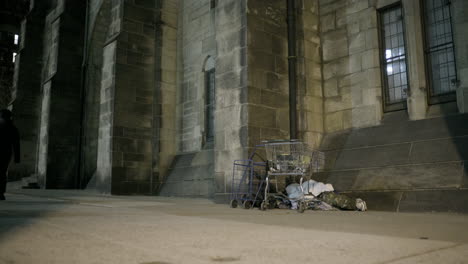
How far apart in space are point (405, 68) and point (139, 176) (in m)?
8.03

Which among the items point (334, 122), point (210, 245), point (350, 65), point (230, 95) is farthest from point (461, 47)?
point (210, 245)

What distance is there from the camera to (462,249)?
2453mm

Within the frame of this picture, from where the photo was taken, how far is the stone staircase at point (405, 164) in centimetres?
609

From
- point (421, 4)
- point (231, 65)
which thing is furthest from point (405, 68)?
point (231, 65)

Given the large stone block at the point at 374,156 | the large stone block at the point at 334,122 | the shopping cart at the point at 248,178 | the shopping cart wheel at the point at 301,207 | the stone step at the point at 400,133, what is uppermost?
the large stone block at the point at 334,122

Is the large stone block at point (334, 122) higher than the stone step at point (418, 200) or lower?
higher

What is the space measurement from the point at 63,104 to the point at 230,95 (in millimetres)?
11125

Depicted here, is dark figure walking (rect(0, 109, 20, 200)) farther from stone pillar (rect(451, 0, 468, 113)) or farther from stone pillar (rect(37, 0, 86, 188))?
stone pillar (rect(37, 0, 86, 188))

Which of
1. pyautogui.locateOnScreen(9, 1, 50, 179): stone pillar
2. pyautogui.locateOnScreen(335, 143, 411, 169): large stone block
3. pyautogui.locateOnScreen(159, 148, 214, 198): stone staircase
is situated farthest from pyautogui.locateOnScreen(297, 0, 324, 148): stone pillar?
pyautogui.locateOnScreen(9, 1, 50, 179): stone pillar

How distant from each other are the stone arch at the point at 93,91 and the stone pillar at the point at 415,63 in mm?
12699

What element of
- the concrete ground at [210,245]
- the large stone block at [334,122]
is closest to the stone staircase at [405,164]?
the large stone block at [334,122]

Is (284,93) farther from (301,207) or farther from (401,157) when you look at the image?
(301,207)

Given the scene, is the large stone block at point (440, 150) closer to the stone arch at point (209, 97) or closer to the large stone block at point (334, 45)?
the large stone block at point (334, 45)

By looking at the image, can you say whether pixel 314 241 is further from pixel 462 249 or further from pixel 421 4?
pixel 421 4
